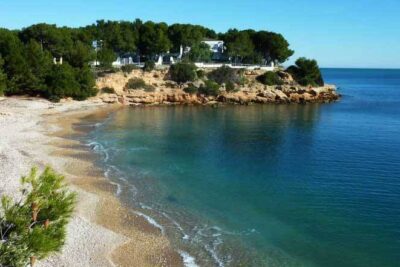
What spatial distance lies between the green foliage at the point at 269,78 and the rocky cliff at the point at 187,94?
1195 millimetres

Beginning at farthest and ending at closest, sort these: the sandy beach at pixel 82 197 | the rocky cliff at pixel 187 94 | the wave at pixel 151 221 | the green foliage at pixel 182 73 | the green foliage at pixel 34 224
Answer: the green foliage at pixel 182 73
the rocky cliff at pixel 187 94
the wave at pixel 151 221
the sandy beach at pixel 82 197
the green foliage at pixel 34 224

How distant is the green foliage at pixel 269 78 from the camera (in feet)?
319

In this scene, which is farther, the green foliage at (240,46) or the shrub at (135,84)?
the green foliage at (240,46)

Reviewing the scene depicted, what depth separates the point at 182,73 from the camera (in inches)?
3536

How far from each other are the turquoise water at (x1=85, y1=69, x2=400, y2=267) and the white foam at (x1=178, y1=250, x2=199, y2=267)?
0.26 meters

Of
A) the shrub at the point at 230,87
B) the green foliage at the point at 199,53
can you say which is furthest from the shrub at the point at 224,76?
the green foliage at the point at 199,53

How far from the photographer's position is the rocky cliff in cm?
8419

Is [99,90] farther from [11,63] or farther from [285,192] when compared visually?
[285,192]

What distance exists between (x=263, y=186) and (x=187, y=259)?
44.4ft

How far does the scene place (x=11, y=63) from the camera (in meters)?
71.4

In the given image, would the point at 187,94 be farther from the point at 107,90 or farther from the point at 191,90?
the point at 107,90

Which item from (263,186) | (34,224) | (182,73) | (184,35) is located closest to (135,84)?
(182,73)

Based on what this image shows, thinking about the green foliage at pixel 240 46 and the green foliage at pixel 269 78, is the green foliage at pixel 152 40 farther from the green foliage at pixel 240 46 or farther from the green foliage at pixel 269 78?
the green foliage at pixel 269 78

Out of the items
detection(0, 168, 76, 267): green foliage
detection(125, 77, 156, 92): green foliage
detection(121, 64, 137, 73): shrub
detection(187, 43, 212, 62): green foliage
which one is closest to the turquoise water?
detection(0, 168, 76, 267): green foliage
